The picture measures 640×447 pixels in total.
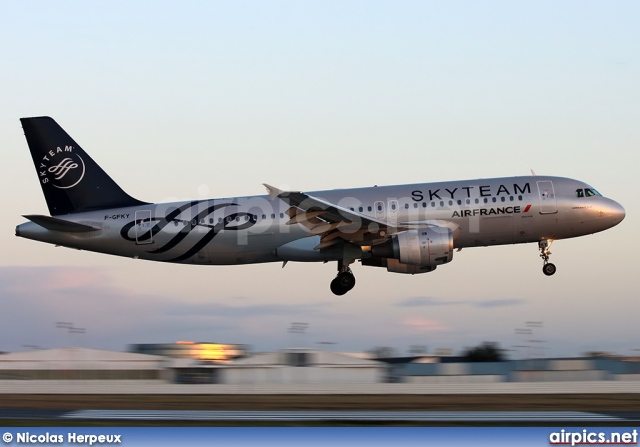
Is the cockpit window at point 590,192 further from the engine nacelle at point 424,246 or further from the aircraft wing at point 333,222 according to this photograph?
the aircraft wing at point 333,222

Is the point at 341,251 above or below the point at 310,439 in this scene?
above

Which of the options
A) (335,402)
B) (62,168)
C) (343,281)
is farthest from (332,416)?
(62,168)

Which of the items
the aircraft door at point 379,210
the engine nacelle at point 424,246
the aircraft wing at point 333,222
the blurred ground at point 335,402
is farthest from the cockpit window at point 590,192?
the aircraft door at point 379,210

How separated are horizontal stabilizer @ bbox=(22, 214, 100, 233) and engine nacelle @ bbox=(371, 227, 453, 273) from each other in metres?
13.2

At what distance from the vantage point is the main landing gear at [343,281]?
40031mm

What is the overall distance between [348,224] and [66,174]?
13.4 m

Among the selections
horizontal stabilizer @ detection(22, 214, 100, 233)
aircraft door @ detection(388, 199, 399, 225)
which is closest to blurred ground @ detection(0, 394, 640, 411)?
horizontal stabilizer @ detection(22, 214, 100, 233)

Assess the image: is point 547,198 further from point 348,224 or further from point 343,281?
point 343,281

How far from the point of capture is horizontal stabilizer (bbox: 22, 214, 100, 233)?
124ft

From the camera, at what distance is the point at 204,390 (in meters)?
38.9

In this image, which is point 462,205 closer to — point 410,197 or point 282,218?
point 410,197

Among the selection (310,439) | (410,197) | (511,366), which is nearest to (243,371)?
(410,197)

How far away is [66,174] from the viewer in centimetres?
4150

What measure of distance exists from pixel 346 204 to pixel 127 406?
1242 cm
